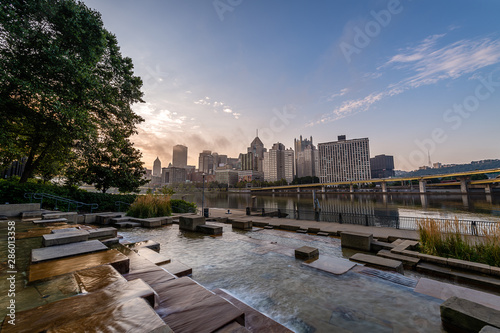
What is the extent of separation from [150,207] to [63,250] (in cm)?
883

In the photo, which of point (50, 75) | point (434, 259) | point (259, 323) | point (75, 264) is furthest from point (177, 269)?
point (50, 75)

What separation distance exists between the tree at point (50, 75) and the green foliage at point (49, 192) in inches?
78.5

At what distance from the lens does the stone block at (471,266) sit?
5247 millimetres

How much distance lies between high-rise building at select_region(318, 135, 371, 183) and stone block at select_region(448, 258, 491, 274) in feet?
601

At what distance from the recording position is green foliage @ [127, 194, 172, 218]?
12281 millimetres

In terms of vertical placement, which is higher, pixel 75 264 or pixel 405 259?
pixel 75 264

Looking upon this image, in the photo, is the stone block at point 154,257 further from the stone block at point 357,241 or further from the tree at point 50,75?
the tree at point 50,75

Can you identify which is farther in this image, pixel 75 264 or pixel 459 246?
pixel 459 246

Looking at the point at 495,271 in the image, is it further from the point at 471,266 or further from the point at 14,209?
the point at 14,209

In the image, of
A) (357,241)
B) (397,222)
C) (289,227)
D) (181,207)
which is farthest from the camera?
(181,207)

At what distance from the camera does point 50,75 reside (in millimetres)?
11328

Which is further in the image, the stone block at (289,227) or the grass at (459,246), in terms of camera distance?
the stone block at (289,227)

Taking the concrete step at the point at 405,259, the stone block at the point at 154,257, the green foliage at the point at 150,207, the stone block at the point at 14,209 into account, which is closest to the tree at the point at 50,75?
the stone block at the point at 14,209

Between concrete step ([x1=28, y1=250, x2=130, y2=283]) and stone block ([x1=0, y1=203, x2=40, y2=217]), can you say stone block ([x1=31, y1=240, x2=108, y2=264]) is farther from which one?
stone block ([x1=0, y1=203, x2=40, y2=217])
